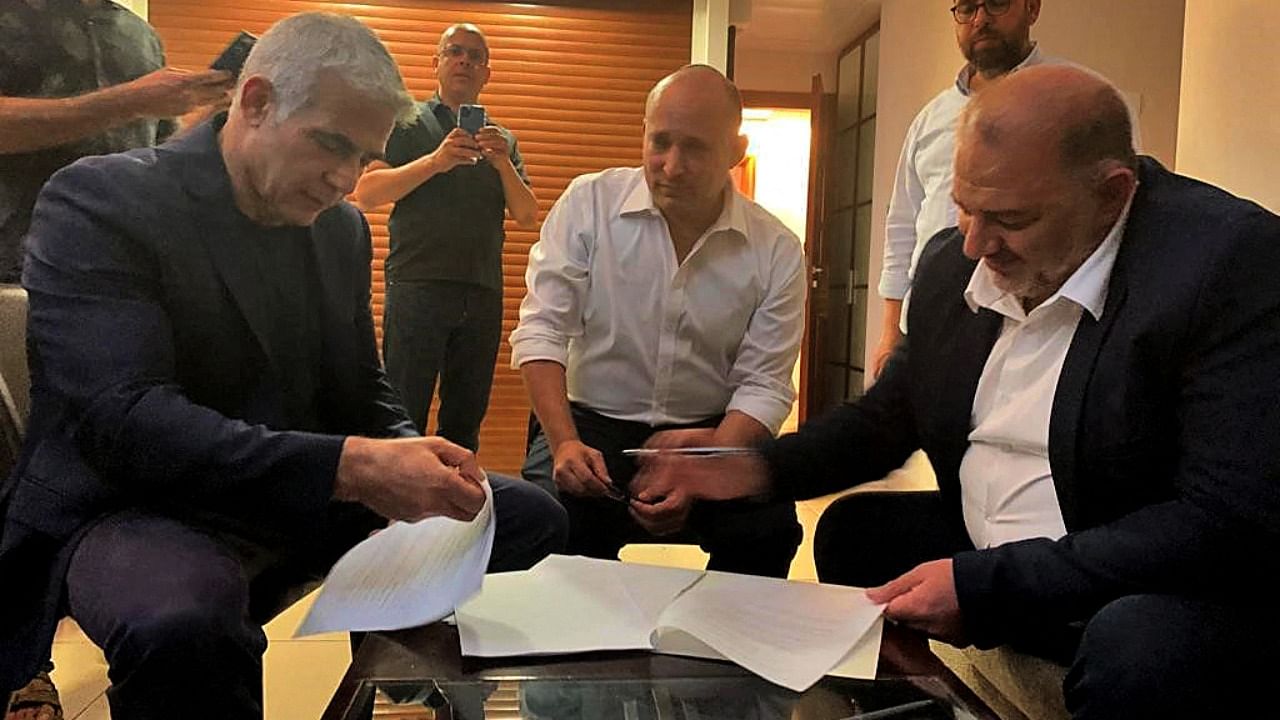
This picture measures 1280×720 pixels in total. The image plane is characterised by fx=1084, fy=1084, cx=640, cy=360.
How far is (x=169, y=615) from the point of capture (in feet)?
2.96

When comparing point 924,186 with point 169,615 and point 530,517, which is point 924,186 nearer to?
point 530,517

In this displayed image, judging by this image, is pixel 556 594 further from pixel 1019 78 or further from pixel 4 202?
pixel 4 202

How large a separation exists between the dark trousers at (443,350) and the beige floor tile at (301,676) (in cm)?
58

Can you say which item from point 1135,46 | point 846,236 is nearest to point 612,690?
point 1135,46

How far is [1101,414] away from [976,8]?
1.19 metres

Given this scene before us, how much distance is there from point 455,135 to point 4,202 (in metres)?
1.02

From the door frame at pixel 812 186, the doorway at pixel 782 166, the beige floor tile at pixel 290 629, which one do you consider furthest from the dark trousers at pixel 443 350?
the doorway at pixel 782 166

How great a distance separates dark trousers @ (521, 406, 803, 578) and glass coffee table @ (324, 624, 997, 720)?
1.74 ft

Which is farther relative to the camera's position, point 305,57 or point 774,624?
point 305,57

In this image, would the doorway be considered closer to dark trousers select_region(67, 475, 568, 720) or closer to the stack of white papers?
the stack of white papers

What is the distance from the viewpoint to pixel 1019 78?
114 cm

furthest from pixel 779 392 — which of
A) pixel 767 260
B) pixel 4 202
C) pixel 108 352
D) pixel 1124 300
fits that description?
pixel 4 202

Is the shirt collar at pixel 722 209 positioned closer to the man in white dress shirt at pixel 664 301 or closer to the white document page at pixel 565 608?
the man in white dress shirt at pixel 664 301

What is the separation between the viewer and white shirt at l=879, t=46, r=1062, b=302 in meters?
2.15
